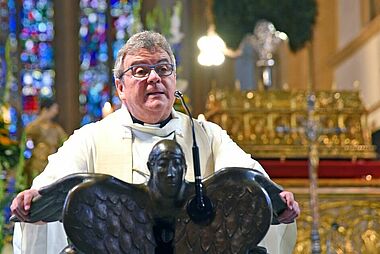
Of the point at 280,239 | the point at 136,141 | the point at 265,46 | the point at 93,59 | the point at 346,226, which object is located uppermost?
the point at 93,59

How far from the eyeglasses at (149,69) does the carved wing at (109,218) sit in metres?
0.46

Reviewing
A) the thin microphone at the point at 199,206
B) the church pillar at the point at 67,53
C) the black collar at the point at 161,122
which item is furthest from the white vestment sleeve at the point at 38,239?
the church pillar at the point at 67,53

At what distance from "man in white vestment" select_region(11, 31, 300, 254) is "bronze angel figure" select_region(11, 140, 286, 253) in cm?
43

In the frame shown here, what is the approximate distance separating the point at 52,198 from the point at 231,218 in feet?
1.76

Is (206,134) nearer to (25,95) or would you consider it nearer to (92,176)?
(92,176)

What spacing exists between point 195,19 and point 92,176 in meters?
12.9

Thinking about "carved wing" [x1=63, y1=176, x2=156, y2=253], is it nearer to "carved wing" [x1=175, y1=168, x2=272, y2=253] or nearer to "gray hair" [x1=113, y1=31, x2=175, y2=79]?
"carved wing" [x1=175, y1=168, x2=272, y2=253]

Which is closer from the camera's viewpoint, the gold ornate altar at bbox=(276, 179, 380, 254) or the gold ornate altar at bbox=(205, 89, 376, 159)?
the gold ornate altar at bbox=(276, 179, 380, 254)

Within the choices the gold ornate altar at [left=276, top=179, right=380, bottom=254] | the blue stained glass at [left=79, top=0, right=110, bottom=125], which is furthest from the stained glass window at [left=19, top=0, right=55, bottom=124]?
the gold ornate altar at [left=276, top=179, right=380, bottom=254]

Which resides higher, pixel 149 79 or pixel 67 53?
pixel 67 53

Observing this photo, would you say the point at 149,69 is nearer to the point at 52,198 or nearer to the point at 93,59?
the point at 52,198

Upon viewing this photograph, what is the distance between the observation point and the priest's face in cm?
370

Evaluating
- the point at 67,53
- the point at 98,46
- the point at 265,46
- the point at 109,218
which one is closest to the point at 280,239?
the point at 109,218

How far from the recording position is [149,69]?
12.2 feet
